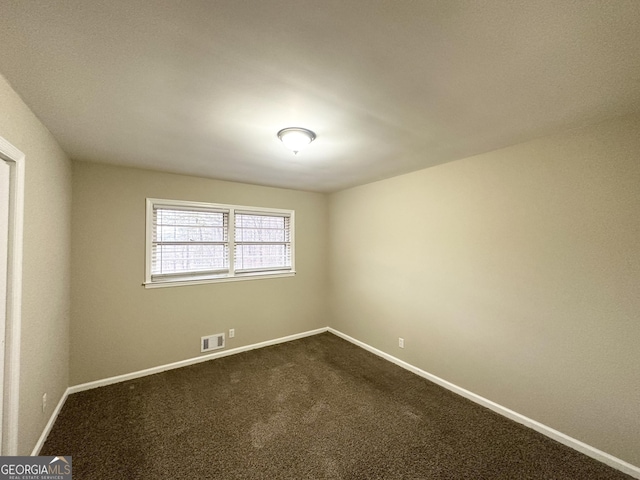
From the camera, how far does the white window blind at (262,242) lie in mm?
3840

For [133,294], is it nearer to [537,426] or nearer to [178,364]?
[178,364]

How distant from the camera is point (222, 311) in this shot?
3564mm

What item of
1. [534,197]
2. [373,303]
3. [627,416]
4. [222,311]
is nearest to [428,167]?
[534,197]

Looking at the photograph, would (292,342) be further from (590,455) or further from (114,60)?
(114,60)

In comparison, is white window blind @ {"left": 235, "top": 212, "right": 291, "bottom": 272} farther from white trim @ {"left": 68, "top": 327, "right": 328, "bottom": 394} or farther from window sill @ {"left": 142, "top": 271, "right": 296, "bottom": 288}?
white trim @ {"left": 68, "top": 327, "right": 328, "bottom": 394}

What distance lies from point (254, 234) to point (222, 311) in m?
1.21

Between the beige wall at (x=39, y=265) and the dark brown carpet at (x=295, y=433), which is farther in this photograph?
the dark brown carpet at (x=295, y=433)

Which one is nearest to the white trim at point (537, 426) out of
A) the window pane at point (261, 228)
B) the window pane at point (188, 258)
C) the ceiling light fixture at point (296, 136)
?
the window pane at point (261, 228)

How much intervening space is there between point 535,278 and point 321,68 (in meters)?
2.38

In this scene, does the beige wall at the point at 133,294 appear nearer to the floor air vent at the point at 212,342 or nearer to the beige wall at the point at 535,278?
the floor air vent at the point at 212,342

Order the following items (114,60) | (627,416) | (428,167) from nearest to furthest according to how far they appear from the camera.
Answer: (114,60), (627,416), (428,167)

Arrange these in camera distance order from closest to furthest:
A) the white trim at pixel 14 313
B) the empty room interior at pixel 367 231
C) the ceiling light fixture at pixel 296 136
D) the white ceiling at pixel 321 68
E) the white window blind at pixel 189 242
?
the white ceiling at pixel 321 68 → the empty room interior at pixel 367 231 → the white trim at pixel 14 313 → the ceiling light fixture at pixel 296 136 → the white window blind at pixel 189 242

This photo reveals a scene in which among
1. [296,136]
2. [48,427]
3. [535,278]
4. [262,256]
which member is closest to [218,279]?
[262,256]

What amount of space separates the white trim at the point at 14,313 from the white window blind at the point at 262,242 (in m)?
2.29
